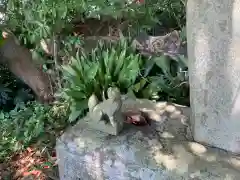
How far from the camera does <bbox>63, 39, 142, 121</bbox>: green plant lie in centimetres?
226

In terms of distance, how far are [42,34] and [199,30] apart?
1.61 metres

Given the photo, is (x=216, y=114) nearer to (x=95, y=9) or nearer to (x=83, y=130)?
(x=83, y=130)

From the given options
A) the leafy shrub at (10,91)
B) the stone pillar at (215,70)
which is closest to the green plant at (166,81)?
the stone pillar at (215,70)

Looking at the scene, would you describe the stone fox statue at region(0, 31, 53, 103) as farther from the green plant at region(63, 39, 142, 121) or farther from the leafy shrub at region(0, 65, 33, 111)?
the green plant at region(63, 39, 142, 121)

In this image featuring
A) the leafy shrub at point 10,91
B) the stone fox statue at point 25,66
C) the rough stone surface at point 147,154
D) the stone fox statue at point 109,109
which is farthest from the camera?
the leafy shrub at point 10,91

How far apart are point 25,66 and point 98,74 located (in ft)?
2.86

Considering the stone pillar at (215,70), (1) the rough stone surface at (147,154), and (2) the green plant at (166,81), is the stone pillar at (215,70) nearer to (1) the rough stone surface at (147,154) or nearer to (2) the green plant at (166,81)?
(1) the rough stone surface at (147,154)

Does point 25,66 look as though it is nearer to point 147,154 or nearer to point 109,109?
point 109,109

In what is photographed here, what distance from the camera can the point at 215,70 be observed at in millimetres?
1354

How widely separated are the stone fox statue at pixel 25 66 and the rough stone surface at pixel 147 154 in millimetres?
1244

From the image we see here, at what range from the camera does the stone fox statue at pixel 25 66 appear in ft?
9.20

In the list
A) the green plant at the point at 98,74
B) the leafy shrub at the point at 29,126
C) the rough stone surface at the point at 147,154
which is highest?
the green plant at the point at 98,74

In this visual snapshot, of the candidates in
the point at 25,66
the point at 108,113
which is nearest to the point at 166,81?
the point at 108,113

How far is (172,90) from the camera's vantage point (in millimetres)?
2350
